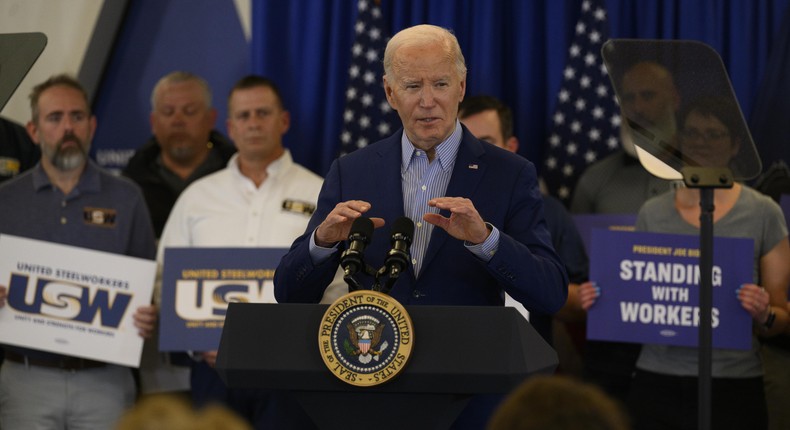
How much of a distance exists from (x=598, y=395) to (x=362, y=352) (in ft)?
4.17

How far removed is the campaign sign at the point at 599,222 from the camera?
215 inches

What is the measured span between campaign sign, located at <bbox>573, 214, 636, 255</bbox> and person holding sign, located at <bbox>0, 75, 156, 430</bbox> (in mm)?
2085

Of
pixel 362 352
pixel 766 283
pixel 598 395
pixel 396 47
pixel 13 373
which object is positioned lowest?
pixel 13 373

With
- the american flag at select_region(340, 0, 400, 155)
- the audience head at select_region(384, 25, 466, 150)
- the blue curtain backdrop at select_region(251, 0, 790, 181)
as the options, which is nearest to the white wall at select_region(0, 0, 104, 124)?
the blue curtain backdrop at select_region(251, 0, 790, 181)

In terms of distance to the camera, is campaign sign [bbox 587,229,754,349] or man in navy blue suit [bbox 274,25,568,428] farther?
campaign sign [bbox 587,229,754,349]

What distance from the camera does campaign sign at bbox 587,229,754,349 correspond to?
4.68m

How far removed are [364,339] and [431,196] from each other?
0.69 metres

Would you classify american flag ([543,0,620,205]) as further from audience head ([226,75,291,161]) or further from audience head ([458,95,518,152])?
audience head ([226,75,291,161])

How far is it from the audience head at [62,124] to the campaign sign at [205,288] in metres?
0.75

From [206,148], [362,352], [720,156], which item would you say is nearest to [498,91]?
[206,148]

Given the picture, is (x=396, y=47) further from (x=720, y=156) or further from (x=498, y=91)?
(x=498, y=91)

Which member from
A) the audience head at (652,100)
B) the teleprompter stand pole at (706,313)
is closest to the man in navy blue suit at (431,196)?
the teleprompter stand pole at (706,313)

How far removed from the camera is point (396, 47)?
10.5 feet

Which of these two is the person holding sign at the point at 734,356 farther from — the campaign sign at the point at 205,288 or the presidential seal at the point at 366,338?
the presidential seal at the point at 366,338
